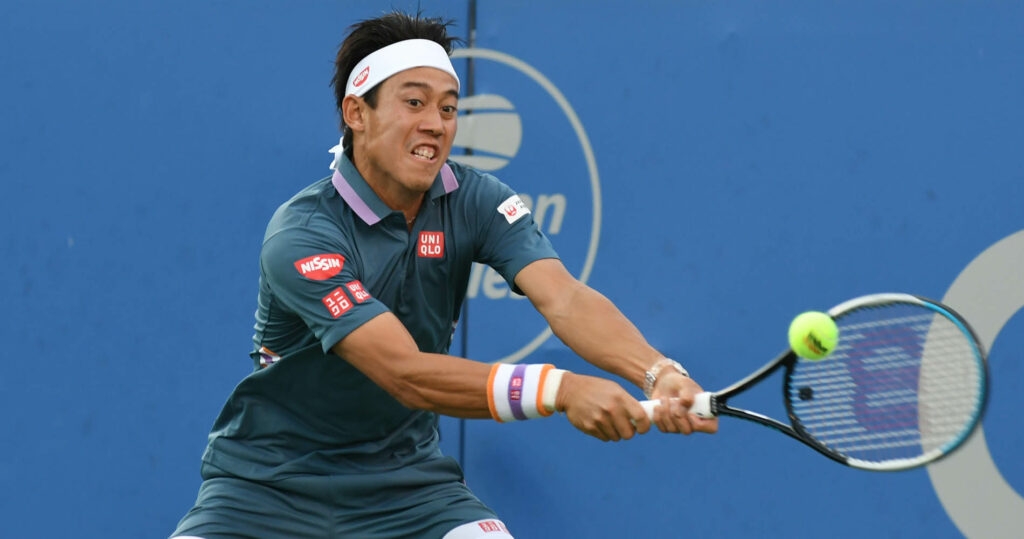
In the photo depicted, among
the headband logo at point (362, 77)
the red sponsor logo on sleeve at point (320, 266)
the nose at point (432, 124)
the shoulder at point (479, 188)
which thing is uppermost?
the headband logo at point (362, 77)

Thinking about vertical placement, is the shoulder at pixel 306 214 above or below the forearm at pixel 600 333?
above

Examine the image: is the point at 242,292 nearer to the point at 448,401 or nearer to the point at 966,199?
the point at 448,401

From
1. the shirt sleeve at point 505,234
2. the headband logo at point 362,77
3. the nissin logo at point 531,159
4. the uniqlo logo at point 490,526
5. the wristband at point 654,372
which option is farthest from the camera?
the nissin logo at point 531,159

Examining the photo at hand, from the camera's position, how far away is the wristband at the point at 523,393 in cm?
301

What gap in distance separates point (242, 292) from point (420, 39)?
119 cm

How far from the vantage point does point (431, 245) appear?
345 cm

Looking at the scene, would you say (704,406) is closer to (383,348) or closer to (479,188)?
(383,348)

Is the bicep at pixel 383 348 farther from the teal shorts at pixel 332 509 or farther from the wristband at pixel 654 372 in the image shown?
the wristband at pixel 654 372

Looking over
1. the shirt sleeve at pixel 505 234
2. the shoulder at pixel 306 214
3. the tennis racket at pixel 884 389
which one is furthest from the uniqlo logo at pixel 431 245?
the tennis racket at pixel 884 389

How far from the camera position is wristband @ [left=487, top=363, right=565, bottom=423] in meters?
3.01

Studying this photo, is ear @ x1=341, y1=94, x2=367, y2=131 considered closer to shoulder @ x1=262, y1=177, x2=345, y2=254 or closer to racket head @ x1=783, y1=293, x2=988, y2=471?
shoulder @ x1=262, y1=177, x2=345, y2=254

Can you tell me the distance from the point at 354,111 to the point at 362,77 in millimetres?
88

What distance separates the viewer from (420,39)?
3590mm

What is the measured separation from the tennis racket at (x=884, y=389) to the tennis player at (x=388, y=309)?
0.37 metres
